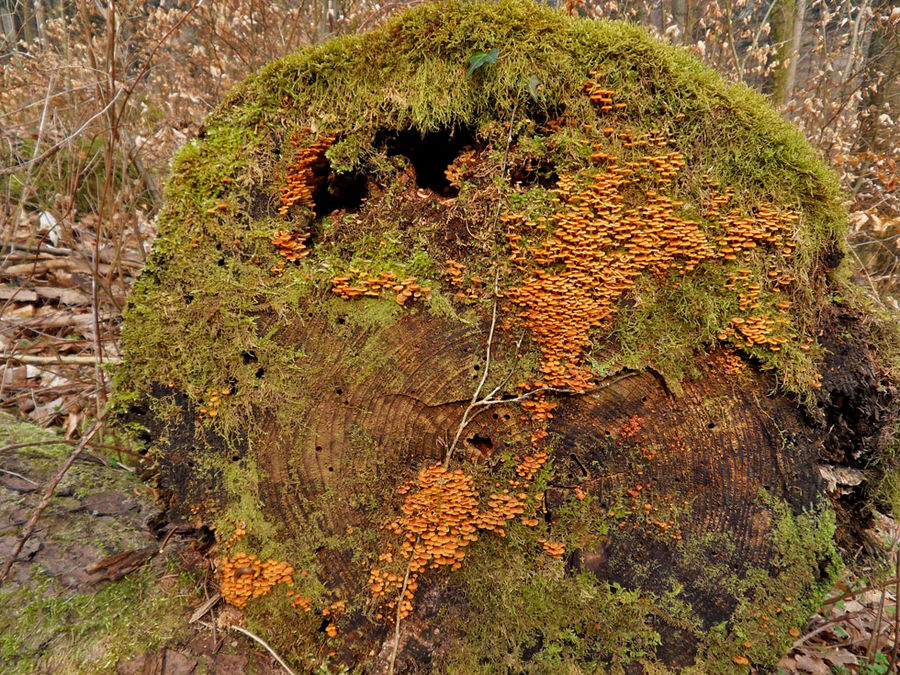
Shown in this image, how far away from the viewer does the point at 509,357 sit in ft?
→ 6.79

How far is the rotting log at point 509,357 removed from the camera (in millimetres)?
1964

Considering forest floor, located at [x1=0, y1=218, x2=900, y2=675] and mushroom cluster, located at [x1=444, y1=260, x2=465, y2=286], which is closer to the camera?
forest floor, located at [x1=0, y1=218, x2=900, y2=675]

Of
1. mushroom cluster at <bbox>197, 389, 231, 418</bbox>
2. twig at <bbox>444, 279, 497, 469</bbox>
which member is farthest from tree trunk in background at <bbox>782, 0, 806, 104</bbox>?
mushroom cluster at <bbox>197, 389, 231, 418</bbox>

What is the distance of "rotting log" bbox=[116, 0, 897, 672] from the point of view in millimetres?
1964

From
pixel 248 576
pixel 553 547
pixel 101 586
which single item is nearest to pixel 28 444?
pixel 101 586

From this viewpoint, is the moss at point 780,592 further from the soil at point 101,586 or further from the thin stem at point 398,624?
the soil at point 101,586

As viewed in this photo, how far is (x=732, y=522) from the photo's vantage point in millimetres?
2027

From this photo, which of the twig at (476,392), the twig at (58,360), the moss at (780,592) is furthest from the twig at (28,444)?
the moss at (780,592)

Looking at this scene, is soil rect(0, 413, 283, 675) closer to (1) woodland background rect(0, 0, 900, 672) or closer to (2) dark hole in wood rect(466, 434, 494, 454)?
(1) woodland background rect(0, 0, 900, 672)

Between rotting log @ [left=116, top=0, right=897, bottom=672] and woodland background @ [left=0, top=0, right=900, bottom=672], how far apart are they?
85cm

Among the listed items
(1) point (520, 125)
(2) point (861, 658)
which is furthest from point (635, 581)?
(1) point (520, 125)

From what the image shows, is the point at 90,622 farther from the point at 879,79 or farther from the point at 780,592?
the point at 879,79

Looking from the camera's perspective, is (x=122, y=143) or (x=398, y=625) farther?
(x=122, y=143)

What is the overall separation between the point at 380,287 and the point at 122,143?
6.89ft
